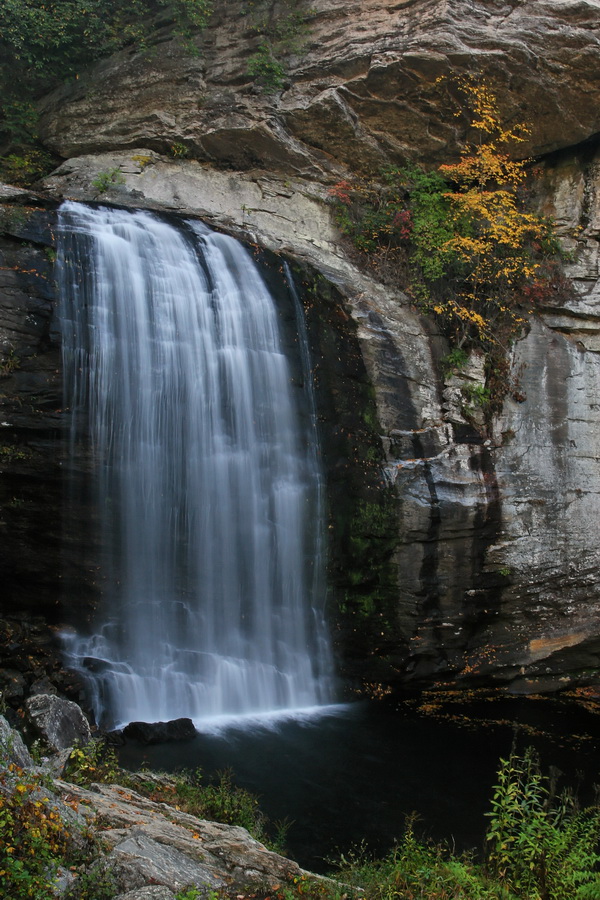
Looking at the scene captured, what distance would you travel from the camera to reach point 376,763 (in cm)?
802

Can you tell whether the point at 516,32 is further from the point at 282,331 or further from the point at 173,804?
the point at 173,804

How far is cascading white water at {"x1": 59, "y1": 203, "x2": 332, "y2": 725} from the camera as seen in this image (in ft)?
28.3

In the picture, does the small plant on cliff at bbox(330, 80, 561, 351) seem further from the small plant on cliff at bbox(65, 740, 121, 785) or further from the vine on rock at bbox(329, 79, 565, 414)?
the small plant on cliff at bbox(65, 740, 121, 785)

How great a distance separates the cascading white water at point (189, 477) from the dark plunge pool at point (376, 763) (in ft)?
2.83

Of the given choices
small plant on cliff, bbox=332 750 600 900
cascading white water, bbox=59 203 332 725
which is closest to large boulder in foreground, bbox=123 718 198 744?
cascading white water, bbox=59 203 332 725

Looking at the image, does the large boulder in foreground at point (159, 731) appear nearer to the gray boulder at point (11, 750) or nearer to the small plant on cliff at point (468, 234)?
the gray boulder at point (11, 750)

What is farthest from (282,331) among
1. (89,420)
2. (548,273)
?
(548,273)

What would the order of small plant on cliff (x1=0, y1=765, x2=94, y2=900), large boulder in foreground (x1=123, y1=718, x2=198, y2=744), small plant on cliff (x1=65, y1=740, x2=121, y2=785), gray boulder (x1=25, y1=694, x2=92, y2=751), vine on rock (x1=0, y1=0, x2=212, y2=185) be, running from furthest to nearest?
1. vine on rock (x1=0, y1=0, x2=212, y2=185)
2. large boulder in foreground (x1=123, y1=718, x2=198, y2=744)
3. gray boulder (x1=25, y1=694, x2=92, y2=751)
4. small plant on cliff (x1=65, y1=740, x2=121, y2=785)
5. small plant on cliff (x1=0, y1=765, x2=94, y2=900)

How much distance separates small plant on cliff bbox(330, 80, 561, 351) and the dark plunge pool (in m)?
5.80

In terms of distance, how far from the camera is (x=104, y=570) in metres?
8.60

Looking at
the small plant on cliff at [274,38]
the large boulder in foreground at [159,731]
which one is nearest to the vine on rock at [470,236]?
the small plant on cliff at [274,38]

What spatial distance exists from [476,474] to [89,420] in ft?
18.5

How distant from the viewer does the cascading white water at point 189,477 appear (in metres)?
8.62

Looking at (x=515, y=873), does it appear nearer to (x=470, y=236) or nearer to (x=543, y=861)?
(x=543, y=861)
